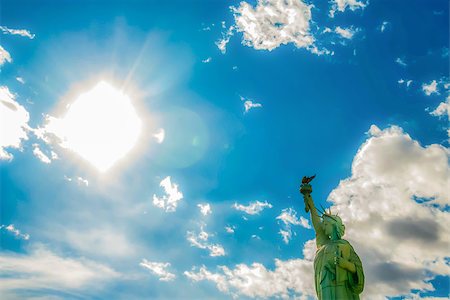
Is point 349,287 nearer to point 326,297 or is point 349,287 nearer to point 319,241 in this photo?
point 326,297

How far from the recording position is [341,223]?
20.8m

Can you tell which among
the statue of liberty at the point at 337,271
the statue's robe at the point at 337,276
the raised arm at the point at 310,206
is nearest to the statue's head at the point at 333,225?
the statue of liberty at the point at 337,271

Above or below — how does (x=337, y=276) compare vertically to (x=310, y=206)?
below

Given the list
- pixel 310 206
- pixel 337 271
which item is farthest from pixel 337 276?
pixel 310 206

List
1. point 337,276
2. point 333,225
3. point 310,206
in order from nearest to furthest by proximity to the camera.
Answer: point 337,276 < point 333,225 < point 310,206

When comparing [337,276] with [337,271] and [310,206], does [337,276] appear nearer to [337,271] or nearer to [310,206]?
[337,271]

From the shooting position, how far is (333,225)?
20.5 m

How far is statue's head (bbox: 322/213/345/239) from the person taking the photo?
20345 mm

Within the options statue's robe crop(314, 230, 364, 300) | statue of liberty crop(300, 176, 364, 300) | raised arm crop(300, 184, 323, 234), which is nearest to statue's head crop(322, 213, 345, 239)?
statue of liberty crop(300, 176, 364, 300)

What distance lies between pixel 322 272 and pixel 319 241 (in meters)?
2.61

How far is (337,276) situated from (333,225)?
325 cm

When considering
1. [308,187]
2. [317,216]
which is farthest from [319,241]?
[308,187]

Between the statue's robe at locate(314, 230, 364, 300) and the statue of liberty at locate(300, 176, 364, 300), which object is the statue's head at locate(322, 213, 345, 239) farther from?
the statue's robe at locate(314, 230, 364, 300)

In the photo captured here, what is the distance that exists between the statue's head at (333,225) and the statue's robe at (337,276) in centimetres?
116
